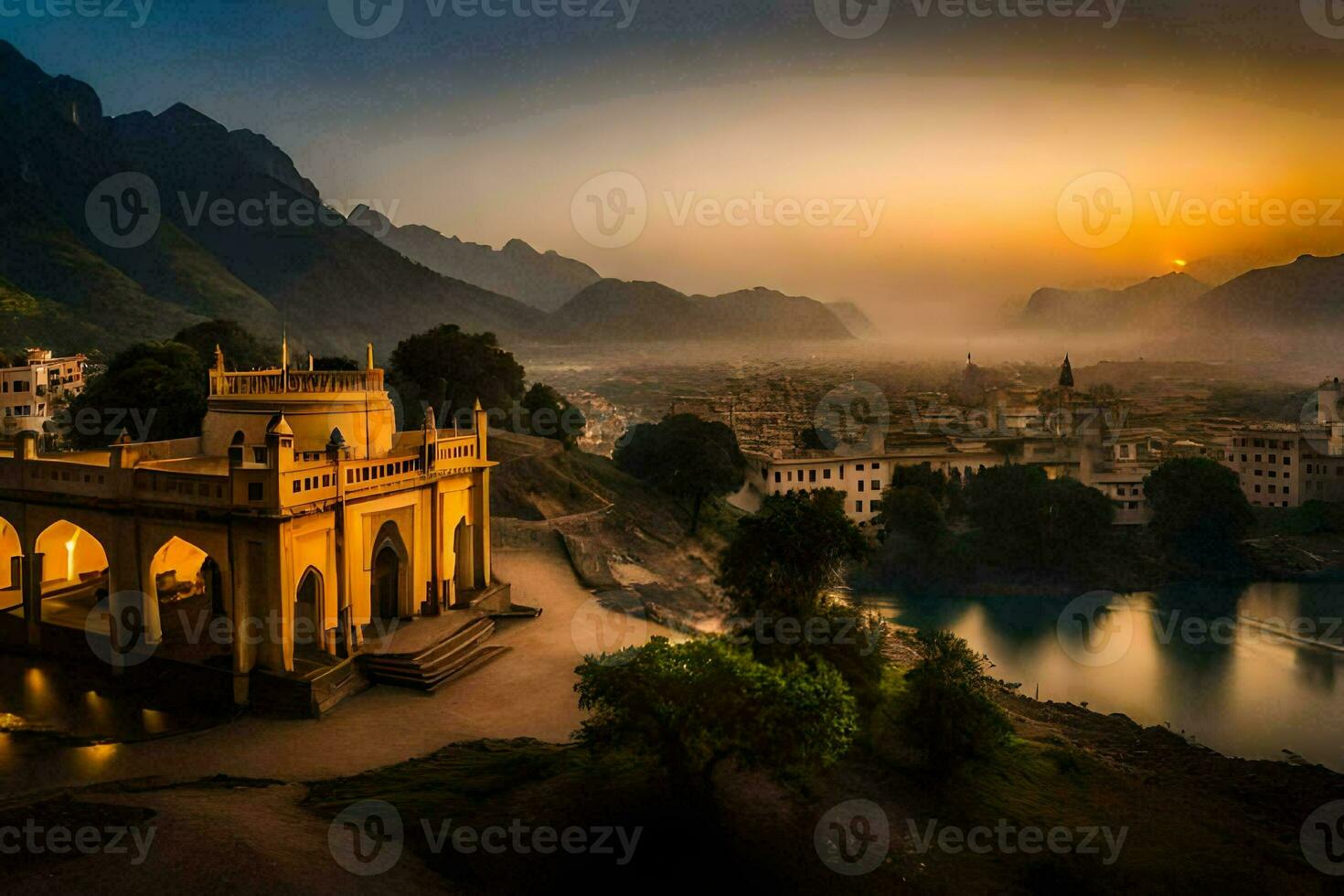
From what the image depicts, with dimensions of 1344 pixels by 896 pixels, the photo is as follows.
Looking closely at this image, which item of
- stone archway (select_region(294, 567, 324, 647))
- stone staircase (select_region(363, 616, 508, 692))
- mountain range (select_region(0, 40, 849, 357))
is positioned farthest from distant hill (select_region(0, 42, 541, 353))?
stone staircase (select_region(363, 616, 508, 692))

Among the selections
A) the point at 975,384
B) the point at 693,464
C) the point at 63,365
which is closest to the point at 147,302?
the point at 63,365

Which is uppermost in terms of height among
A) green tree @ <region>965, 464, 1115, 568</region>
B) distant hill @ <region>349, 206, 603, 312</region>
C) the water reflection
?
distant hill @ <region>349, 206, 603, 312</region>

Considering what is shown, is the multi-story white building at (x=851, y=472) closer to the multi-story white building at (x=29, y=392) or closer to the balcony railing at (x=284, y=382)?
the balcony railing at (x=284, y=382)

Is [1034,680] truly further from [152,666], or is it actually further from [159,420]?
[159,420]

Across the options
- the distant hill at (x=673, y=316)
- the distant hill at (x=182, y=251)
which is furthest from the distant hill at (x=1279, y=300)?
the distant hill at (x=182, y=251)

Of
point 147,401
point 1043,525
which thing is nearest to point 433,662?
point 147,401

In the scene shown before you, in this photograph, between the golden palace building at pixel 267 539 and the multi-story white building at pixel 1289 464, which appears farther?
the multi-story white building at pixel 1289 464

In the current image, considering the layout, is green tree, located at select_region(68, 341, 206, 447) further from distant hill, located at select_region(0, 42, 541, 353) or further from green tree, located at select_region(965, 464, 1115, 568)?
green tree, located at select_region(965, 464, 1115, 568)
